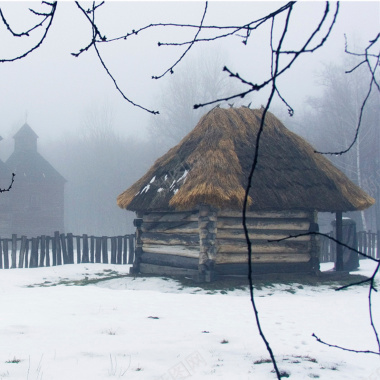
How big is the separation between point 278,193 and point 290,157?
1548mm

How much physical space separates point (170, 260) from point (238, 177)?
2442 mm

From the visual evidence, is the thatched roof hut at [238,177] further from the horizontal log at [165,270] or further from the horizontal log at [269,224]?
the horizontal log at [165,270]

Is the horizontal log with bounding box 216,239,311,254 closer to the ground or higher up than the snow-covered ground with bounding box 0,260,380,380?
higher up

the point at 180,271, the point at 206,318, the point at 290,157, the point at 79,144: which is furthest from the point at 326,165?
the point at 79,144

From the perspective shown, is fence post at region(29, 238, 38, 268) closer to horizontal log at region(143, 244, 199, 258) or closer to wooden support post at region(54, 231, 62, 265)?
wooden support post at region(54, 231, 62, 265)

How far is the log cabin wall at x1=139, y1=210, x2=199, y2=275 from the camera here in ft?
37.2

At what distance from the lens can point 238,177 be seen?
441 inches

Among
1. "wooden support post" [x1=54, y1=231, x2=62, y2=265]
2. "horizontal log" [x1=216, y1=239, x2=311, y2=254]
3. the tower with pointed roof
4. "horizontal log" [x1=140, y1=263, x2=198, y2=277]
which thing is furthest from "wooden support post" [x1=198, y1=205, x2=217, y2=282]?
the tower with pointed roof

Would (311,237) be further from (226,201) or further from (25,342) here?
(25,342)

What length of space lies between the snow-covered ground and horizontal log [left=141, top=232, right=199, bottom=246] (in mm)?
949

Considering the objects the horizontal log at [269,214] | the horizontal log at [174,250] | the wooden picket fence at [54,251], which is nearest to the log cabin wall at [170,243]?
the horizontal log at [174,250]

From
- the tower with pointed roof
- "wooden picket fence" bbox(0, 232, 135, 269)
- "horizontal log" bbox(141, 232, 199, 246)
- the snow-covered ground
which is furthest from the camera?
the tower with pointed roof

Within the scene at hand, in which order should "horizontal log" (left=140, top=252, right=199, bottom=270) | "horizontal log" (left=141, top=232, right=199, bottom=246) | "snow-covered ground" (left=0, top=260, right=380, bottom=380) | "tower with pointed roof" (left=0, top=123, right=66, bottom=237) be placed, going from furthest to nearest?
"tower with pointed roof" (left=0, top=123, right=66, bottom=237) < "horizontal log" (left=140, top=252, right=199, bottom=270) < "horizontal log" (left=141, top=232, right=199, bottom=246) < "snow-covered ground" (left=0, top=260, right=380, bottom=380)

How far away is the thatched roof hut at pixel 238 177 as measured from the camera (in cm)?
1080
